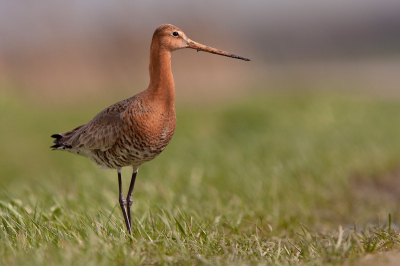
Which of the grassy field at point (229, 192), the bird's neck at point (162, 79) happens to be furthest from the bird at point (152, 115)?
the grassy field at point (229, 192)

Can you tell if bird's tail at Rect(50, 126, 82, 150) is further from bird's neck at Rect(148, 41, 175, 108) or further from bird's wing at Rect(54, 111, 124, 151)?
bird's neck at Rect(148, 41, 175, 108)

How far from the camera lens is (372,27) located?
7394cm

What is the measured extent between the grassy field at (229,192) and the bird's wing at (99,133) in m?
0.62

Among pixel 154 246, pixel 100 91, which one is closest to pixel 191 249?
pixel 154 246

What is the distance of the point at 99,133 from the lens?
14.0 ft

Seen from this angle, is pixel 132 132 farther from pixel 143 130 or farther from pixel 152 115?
pixel 152 115

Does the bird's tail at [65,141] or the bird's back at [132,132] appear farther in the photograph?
the bird's tail at [65,141]

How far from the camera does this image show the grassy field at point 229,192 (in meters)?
3.46

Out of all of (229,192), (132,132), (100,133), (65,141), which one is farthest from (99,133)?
(229,192)

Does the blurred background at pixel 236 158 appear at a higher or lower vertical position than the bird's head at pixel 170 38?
lower

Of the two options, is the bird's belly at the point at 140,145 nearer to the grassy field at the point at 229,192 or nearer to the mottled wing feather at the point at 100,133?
the mottled wing feather at the point at 100,133

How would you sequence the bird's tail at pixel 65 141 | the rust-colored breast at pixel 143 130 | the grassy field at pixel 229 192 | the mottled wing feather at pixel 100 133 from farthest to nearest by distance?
the bird's tail at pixel 65 141
the mottled wing feather at pixel 100 133
the rust-colored breast at pixel 143 130
the grassy field at pixel 229 192

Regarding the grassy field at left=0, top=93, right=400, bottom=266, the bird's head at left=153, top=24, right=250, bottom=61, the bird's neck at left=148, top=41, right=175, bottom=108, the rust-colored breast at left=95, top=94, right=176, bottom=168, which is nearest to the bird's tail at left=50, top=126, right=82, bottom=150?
the grassy field at left=0, top=93, right=400, bottom=266

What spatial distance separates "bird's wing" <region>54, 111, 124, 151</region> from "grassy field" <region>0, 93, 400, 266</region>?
0.62m
